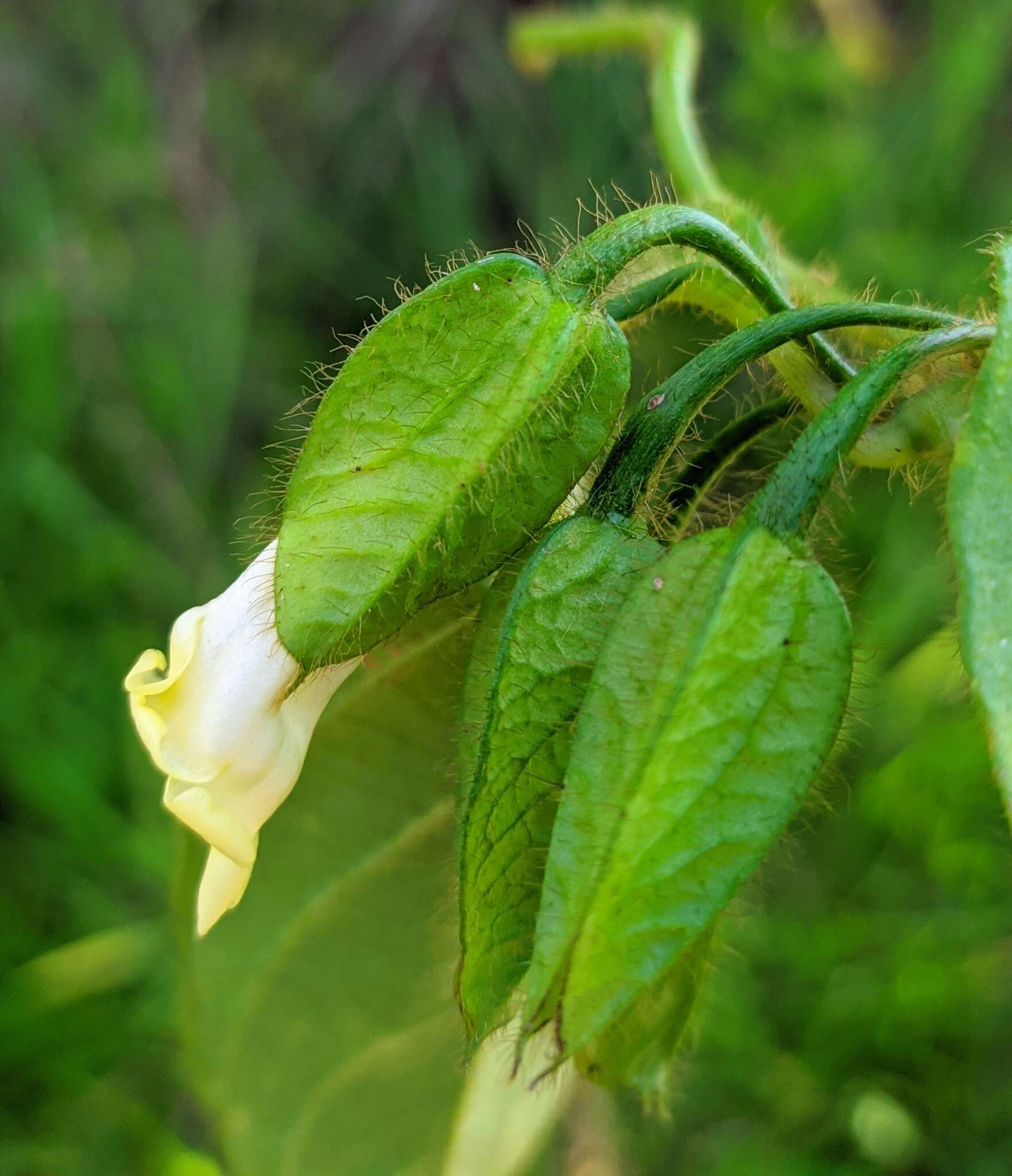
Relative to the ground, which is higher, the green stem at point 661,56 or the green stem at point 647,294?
the green stem at point 647,294

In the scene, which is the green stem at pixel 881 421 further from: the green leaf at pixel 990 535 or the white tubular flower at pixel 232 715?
the white tubular flower at pixel 232 715

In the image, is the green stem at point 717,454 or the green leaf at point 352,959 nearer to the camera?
the green stem at point 717,454

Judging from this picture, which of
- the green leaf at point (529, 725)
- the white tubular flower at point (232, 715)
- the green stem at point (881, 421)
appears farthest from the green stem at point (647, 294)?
the white tubular flower at point (232, 715)

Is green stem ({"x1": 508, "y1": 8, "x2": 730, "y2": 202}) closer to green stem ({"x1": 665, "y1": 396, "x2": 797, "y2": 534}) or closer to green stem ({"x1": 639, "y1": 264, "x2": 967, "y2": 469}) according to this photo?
green stem ({"x1": 639, "y1": 264, "x2": 967, "y2": 469})

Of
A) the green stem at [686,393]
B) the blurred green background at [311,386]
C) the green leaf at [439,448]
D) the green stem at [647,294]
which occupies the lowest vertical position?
the blurred green background at [311,386]

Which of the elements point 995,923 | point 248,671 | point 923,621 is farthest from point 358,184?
point 248,671

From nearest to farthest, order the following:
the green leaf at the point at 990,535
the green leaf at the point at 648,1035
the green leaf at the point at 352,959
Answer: the green leaf at the point at 990,535
the green leaf at the point at 648,1035
the green leaf at the point at 352,959

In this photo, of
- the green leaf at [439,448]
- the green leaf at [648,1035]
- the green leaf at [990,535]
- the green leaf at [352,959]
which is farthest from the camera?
the green leaf at [352,959]
